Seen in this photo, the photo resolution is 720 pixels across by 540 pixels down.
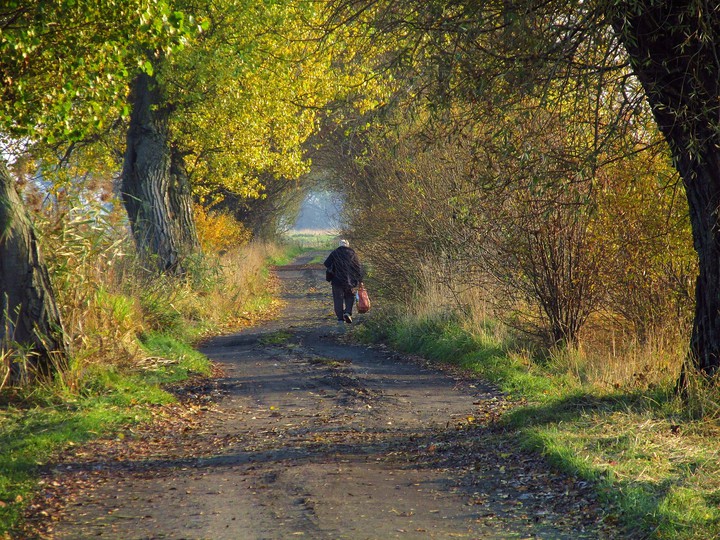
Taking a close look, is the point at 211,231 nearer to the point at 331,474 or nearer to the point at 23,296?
the point at 23,296

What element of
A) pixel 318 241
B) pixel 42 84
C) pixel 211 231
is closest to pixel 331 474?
pixel 42 84

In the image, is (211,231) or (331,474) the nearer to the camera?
(331,474)

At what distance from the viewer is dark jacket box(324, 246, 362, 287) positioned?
61.1 ft

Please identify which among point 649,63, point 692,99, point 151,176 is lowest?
point 692,99

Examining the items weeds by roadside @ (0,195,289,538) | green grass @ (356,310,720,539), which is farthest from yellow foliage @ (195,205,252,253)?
green grass @ (356,310,720,539)

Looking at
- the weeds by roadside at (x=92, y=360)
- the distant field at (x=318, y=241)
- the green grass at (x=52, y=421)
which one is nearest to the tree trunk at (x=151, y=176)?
the weeds by roadside at (x=92, y=360)

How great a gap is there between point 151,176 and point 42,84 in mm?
8690

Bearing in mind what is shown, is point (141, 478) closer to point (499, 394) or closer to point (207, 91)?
point (499, 394)

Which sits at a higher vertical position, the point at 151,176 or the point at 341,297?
the point at 151,176

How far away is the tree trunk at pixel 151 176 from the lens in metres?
18.7

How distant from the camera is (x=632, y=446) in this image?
6.73m

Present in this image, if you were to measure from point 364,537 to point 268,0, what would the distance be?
1255 cm

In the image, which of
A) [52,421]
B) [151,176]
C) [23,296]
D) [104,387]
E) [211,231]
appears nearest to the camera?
[52,421]

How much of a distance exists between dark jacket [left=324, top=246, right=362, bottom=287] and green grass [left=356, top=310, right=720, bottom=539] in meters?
7.94
